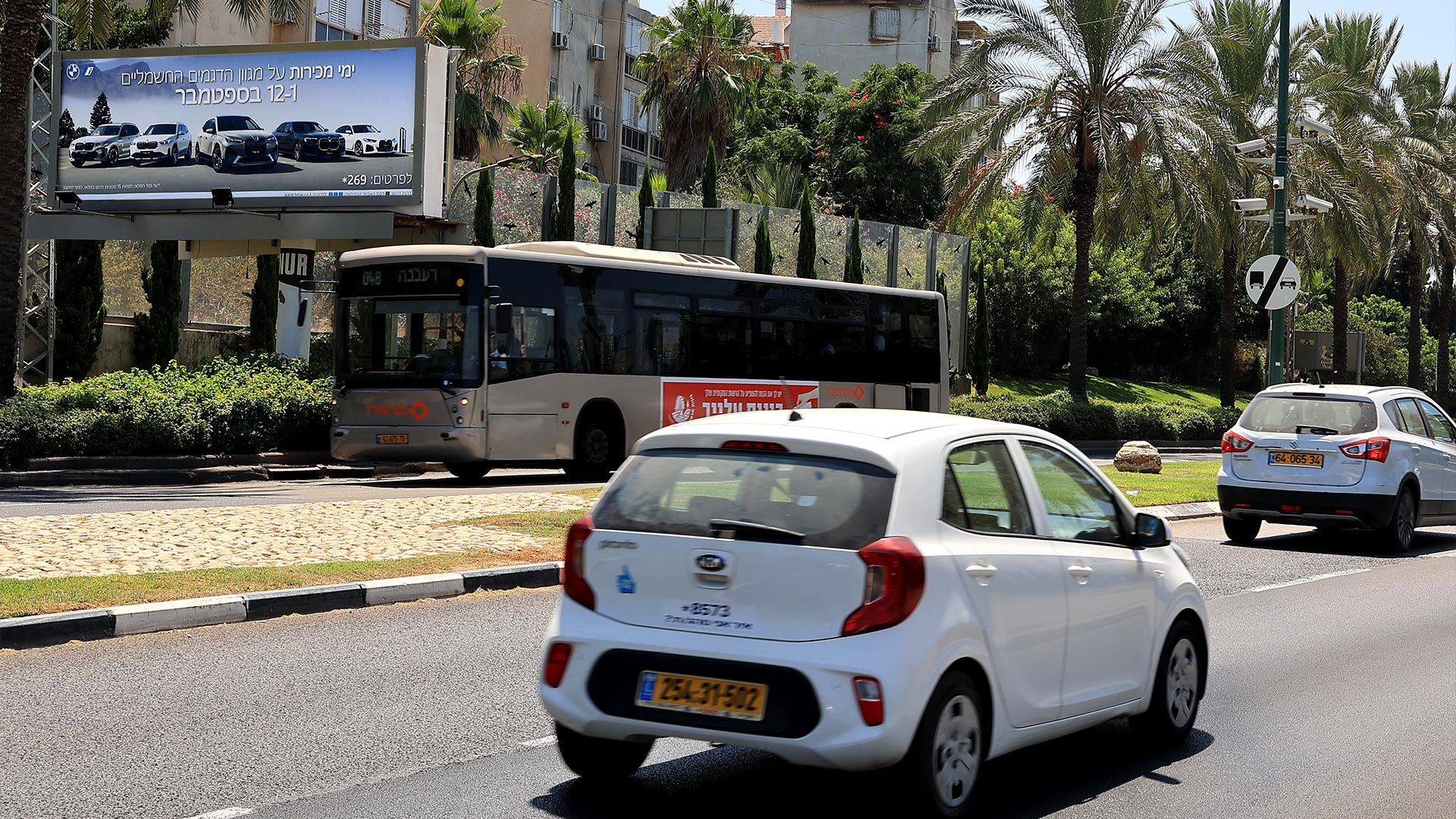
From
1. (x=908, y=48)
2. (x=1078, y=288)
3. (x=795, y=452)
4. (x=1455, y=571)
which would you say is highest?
(x=908, y=48)

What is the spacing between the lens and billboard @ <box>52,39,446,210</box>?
90.5ft

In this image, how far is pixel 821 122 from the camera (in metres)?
63.3

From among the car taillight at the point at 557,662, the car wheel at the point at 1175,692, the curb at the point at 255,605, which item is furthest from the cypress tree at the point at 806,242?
the car taillight at the point at 557,662

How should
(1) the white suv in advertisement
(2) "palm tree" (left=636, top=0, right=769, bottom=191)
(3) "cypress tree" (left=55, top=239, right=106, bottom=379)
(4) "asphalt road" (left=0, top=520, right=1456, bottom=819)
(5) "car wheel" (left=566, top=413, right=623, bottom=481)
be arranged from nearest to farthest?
1. (4) "asphalt road" (left=0, top=520, right=1456, bottom=819)
2. (5) "car wheel" (left=566, top=413, right=623, bottom=481)
3. (3) "cypress tree" (left=55, top=239, right=106, bottom=379)
4. (1) the white suv in advertisement
5. (2) "palm tree" (left=636, top=0, right=769, bottom=191)

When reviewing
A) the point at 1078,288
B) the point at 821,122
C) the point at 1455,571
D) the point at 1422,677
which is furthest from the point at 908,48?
the point at 1422,677

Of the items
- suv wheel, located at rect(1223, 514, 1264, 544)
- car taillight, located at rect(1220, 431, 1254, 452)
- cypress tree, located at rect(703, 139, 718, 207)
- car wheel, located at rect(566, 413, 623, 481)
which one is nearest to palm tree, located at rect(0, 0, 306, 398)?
car wheel, located at rect(566, 413, 623, 481)

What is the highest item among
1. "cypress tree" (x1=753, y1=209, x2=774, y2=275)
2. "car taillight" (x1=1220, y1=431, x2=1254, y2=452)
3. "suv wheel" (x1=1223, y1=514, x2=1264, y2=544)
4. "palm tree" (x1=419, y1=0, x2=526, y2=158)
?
"palm tree" (x1=419, y1=0, x2=526, y2=158)

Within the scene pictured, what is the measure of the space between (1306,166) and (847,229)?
12.6 meters

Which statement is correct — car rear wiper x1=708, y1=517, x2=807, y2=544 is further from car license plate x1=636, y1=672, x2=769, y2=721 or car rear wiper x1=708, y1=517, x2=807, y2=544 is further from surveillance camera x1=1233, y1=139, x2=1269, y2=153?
surveillance camera x1=1233, y1=139, x2=1269, y2=153

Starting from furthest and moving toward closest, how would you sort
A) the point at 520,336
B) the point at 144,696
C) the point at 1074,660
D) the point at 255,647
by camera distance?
the point at 520,336 → the point at 255,647 → the point at 144,696 → the point at 1074,660

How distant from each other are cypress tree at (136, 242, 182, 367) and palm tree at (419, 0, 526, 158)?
16365 mm

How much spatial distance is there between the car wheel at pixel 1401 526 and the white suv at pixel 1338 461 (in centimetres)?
1

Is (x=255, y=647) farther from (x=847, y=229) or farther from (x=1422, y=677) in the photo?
(x=847, y=229)

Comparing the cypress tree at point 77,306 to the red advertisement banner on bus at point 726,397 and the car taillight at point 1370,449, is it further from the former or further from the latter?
the car taillight at point 1370,449
